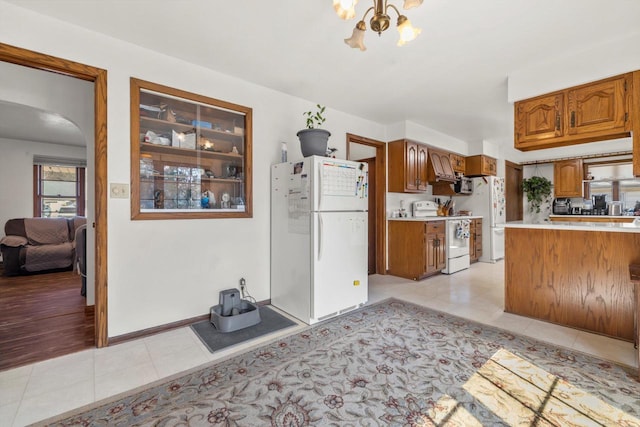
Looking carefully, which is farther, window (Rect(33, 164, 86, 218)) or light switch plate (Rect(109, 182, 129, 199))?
window (Rect(33, 164, 86, 218))

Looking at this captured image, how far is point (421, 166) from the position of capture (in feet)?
15.3

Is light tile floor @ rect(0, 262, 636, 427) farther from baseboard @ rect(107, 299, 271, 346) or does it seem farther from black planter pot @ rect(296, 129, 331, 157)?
black planter pot @ rect(296, 129, 331, 157)

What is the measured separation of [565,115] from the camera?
2.68 m

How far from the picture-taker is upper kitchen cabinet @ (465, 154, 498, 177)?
5559 mm

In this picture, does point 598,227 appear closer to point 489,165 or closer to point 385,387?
point 385,387

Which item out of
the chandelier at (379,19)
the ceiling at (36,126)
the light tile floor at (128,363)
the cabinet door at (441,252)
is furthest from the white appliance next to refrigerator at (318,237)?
the ceiling at (36,126)

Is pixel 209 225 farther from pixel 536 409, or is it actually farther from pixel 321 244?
pixel 536 409

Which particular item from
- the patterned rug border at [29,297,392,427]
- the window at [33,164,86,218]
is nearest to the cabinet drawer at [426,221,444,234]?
the patterned rug border at [29,297,392,427]

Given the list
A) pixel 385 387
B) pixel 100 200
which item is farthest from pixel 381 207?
pixel 100 200

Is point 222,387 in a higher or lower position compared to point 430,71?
lower

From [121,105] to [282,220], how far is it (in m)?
1.69

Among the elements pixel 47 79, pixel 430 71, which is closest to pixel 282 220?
pixel 430 71

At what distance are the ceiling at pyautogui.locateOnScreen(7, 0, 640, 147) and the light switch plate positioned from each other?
1182mm

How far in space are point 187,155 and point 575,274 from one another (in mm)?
3732
